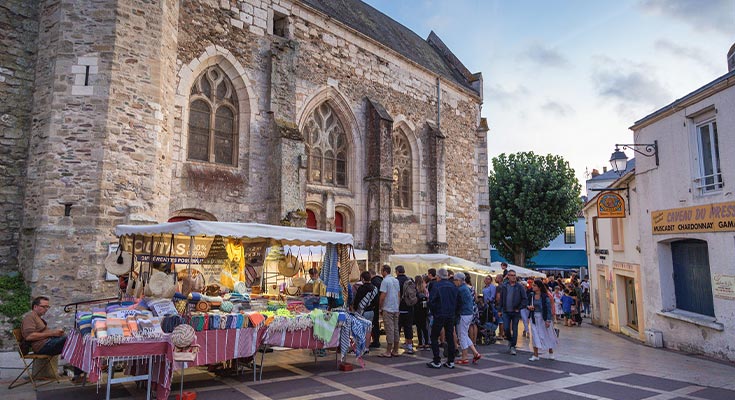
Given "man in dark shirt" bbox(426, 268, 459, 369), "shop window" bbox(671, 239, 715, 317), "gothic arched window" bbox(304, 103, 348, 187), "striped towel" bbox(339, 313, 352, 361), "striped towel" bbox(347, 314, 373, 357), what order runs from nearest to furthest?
"striped towel" bbox(339, 313, 352, 361), "striped towel" bbox(347, 314, 373, 357), "man in dark shirt" bbox(426, 268, 459, 369), "shop window" bbox(671, 239, 715, 317), "gothic arched window" bbox(304, 103, 348, 187)

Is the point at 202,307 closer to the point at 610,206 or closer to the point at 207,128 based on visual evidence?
the point at 207,128

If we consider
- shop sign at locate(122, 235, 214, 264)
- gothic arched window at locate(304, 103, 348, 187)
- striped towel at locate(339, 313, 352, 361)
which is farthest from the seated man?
gothic arched window at locate(304, 103, 348, 187)

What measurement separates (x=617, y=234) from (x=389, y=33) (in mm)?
13078

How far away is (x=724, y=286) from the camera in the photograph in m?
9.12

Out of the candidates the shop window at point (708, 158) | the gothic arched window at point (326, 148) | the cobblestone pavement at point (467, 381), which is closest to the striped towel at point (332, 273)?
the cobblestone pavement at point (467, 381)

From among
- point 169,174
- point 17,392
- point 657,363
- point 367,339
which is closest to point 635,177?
point 657,363

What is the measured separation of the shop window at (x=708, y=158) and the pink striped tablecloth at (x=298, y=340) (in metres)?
7.85

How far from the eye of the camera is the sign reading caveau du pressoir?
8.99 metres

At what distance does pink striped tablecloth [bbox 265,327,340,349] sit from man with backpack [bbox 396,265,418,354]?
2213mm

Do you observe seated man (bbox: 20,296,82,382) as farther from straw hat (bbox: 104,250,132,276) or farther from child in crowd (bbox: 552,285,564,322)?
child in crowd (bbox: 552,285,564,322)

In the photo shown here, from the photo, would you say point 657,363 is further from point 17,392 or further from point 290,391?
point 17,392

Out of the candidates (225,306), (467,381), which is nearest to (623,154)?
(467,381)

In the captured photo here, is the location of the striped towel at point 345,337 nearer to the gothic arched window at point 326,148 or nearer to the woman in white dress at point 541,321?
the woman in white dress at point 541,321

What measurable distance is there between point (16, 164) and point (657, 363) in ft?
43.0
